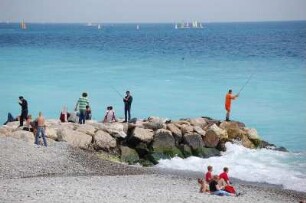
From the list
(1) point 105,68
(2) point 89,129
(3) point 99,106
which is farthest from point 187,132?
(1) point 105,68

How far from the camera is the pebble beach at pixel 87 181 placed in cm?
1391

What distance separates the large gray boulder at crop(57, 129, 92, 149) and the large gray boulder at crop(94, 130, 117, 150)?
1.08 feet

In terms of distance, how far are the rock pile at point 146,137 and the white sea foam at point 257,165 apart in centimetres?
52

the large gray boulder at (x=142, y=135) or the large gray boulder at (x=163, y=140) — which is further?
the large gray boulder at (x=163, y=140)

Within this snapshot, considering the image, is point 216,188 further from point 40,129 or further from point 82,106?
point 82,106

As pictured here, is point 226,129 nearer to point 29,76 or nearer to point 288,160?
point 288,160

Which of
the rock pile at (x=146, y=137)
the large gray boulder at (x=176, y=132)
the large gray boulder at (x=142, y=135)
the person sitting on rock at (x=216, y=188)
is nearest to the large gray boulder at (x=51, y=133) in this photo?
the rock pile at (x=146, y=137)

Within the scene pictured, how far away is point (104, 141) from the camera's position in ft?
69.9

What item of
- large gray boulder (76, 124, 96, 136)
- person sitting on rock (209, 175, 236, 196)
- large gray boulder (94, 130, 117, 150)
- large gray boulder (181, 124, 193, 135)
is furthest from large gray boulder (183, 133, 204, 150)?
person sitting on rock (209, 175, 236, 196)

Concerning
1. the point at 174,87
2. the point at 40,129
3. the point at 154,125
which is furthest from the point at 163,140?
the point at 174,87

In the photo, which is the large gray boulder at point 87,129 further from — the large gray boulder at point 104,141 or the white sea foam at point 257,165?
the white sea foam at point 257,165

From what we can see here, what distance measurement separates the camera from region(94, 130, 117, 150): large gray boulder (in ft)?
69.4

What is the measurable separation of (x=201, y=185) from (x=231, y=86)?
27.6 metres

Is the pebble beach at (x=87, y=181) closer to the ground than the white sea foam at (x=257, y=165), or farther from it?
farther from it
